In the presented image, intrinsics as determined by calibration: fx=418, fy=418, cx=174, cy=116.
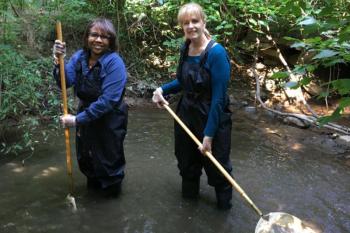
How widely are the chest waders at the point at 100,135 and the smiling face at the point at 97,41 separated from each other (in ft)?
0.46

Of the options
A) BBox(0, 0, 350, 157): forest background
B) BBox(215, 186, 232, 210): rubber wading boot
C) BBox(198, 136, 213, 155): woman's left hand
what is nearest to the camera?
BBox(198, 136, 213, 155): woman's left hand

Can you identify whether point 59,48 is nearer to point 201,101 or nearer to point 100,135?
point 100,135

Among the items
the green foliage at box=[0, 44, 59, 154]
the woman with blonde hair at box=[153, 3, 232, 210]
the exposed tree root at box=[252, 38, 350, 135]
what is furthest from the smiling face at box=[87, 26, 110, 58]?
the exposed tree root at box=[252, 38, 350, 135]

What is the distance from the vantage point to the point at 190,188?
4238 mm

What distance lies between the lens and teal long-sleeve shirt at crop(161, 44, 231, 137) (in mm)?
3438

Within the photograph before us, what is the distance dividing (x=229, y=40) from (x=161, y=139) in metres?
3.54

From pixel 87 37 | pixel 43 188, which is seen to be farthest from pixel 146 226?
pixel 87 37

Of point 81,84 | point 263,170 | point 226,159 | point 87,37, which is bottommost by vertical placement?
point 263,170

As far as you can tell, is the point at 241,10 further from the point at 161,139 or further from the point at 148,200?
the point at 148,200

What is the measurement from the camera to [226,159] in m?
3.81

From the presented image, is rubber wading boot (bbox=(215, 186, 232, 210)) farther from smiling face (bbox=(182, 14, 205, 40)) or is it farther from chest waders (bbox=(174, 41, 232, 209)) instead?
smiling face (bbox=(182, 14, 205, 40))

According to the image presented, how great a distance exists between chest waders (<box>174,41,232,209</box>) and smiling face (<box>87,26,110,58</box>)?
70 centimetres

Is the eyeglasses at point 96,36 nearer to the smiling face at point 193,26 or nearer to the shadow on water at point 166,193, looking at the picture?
the smiling face at point 193,26

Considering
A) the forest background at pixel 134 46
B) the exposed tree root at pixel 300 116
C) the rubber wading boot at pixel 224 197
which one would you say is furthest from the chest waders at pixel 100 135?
the exposed tree root at pixel 300 116
